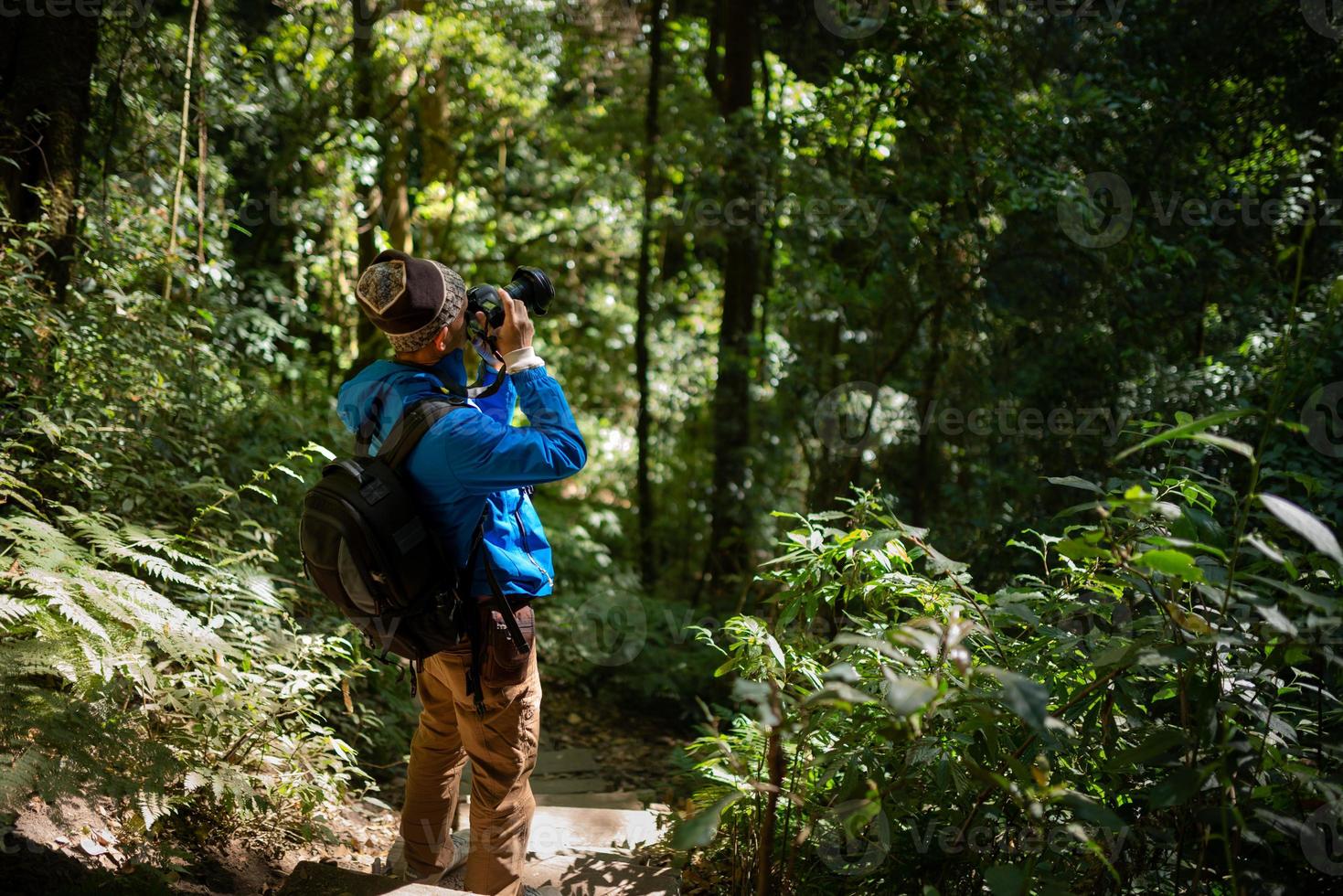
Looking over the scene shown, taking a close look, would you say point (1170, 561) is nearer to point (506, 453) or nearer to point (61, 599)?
point (506, 453)

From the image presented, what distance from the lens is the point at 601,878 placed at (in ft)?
9.68

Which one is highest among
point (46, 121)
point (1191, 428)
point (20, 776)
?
point (46, 121)

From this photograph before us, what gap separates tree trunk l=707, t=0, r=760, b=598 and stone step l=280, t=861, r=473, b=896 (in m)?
5.43

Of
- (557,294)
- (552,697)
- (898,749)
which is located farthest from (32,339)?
(557,294)

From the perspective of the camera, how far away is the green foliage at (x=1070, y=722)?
1.71m

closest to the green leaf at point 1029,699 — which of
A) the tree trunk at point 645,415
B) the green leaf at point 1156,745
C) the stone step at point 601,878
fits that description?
the green leaf at point 1156,745

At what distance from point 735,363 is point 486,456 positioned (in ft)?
18.3

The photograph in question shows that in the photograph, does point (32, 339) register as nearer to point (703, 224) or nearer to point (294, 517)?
point (294, 517)

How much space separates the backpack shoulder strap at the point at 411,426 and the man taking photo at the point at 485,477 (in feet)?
A: 0.08

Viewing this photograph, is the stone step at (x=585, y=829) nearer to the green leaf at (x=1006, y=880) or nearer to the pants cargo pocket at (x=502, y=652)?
the pants cargo pocket at (x=502, y=652)

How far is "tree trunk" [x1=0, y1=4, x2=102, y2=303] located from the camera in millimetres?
3943

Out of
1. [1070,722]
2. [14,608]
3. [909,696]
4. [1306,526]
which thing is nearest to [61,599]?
[14,608]

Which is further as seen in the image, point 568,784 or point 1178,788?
point 568,784

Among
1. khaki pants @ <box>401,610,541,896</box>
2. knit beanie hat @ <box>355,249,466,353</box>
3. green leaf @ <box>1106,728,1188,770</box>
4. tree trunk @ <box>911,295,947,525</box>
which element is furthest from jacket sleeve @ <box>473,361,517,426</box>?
tree trunk @ <box>911,295,947,525</box>
